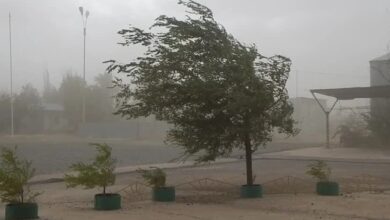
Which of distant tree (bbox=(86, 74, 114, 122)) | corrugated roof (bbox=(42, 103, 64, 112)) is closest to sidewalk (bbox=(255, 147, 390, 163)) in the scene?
distant tree (bbox=(86, 74, 114, 122))

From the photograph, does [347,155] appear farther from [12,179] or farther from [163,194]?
[12,179]

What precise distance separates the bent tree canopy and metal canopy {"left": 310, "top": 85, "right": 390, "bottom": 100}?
23605 mm

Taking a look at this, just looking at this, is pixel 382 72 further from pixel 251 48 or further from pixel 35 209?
pixel 35 209

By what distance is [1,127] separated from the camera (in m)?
79.8

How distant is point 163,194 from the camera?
14023mm

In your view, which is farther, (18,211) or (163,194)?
(163,194)

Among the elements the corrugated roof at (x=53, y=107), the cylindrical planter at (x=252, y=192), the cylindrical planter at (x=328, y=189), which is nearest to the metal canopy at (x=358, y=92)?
the cylindrical planter at (x=328, y=189)

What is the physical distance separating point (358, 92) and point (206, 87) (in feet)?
94.1

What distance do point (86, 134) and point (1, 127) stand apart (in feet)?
46.1

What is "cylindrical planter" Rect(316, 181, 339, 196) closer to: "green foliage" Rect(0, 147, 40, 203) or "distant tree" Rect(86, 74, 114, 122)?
"green foliage" Rect(0, 147, 40, 203)

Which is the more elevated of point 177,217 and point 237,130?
point 237,130

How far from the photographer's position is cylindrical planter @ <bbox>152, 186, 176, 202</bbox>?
1399 centimetres

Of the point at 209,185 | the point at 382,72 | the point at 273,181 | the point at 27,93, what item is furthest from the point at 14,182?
the point at 27,93

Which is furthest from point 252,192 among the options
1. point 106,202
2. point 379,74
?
point 379,74
